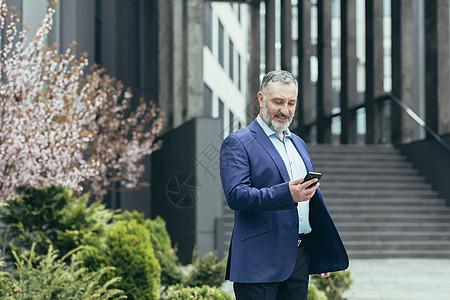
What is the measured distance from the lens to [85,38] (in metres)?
15.7

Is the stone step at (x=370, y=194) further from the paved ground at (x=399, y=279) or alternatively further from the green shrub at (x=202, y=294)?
the green shrub at (x=202, y=294)

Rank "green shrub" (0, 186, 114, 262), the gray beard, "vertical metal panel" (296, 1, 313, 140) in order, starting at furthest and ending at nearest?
1. "vertical metal panel" (296, 1, 313, 140)
2. "green shrub" (0, 186, 114, 262)
3. the gray beard

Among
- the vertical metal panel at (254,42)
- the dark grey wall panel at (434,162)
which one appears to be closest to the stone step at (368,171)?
the dark grey wall panel at (434,162)

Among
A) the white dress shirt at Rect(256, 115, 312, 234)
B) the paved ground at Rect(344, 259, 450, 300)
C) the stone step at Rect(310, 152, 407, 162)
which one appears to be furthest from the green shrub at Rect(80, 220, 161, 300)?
the stone step at Rect(310, 152, 407, 162)

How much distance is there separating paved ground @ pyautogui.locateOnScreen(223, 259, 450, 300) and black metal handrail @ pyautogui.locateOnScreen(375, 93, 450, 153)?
4.25m

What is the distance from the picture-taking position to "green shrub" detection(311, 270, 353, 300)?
325 inches

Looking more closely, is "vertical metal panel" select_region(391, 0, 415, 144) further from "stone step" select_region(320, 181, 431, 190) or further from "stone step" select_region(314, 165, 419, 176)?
"stone step" select_region(320, 181, 431, 190)

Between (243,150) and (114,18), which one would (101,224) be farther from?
(114,18)

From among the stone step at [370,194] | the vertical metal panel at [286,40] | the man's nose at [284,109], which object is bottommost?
→ the stone step at [370,194]

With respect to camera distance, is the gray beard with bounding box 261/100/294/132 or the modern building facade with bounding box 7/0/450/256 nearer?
the gray beard with bounding box 261/100/294/132

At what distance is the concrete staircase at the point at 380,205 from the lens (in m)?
14.7

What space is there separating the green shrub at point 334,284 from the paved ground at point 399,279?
71 cm

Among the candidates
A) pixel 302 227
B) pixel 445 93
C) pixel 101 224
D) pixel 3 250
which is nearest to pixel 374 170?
pixel 445 93

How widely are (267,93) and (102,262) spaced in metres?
4.36
